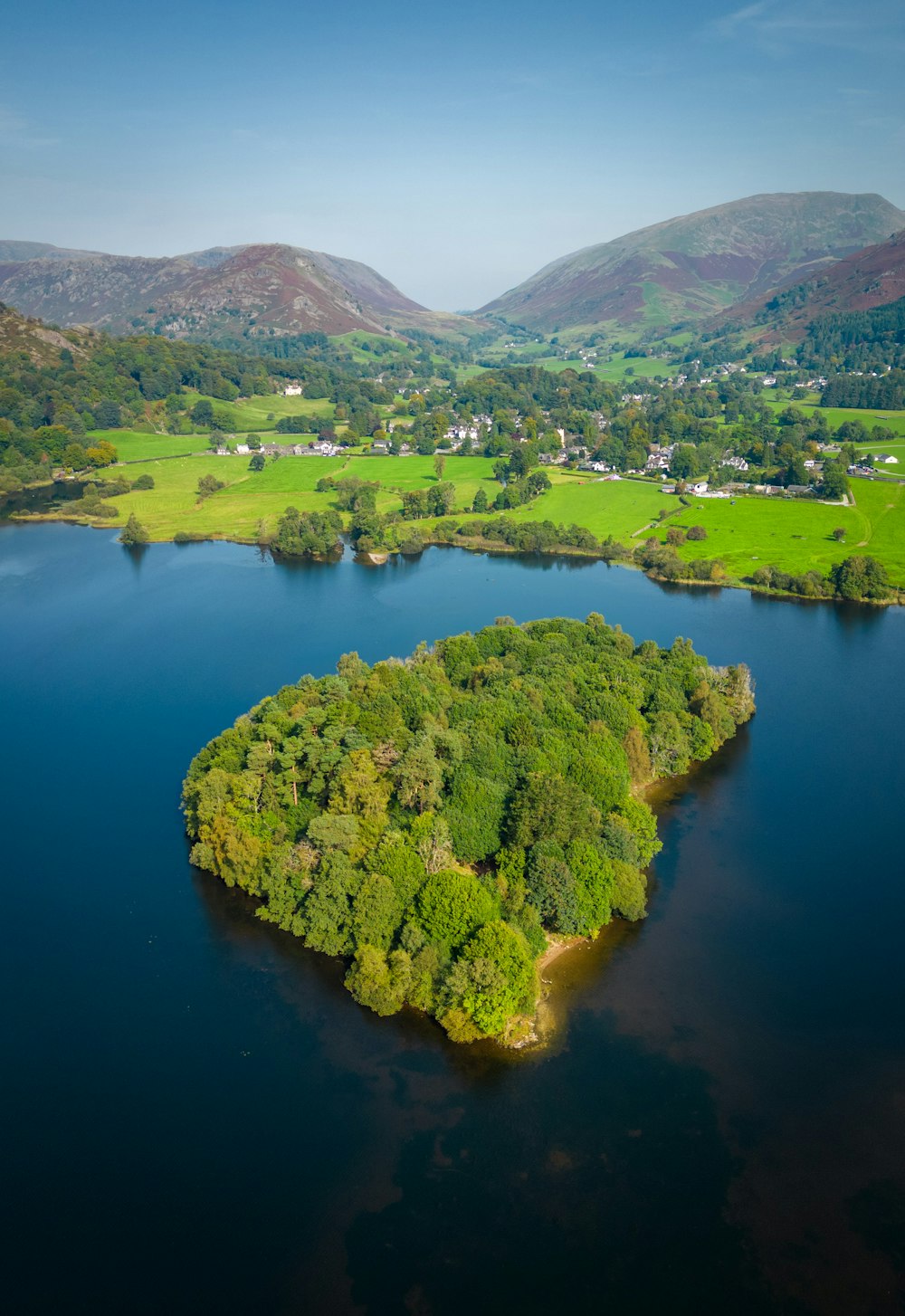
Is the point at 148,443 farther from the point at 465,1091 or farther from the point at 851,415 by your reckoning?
the point at 465,1091

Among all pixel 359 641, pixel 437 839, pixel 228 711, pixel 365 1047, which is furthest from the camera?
pixel 359 641

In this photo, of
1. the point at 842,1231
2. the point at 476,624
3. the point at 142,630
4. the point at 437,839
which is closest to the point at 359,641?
the point at 476,624

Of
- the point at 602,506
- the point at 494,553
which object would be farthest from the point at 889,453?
the point at 494,553

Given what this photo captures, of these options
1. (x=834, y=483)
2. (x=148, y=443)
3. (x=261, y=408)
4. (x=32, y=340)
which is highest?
(x=32, y=340)

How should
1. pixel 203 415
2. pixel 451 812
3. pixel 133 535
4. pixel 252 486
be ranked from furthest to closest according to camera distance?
1. pixel 203 415
2. pixel 252 486
3. pixel 133 535
4. pixel 451 812

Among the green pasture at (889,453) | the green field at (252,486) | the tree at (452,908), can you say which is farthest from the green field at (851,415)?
the tree at (452,908)

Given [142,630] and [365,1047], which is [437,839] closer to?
[365,1047]

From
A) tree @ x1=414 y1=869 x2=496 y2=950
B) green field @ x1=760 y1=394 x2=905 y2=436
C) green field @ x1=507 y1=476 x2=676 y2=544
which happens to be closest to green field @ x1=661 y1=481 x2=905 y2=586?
green field @ x1=507 y1=476 x2=676 y2=544
